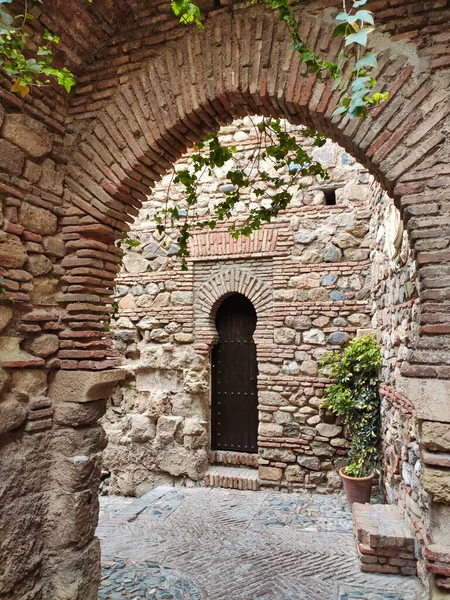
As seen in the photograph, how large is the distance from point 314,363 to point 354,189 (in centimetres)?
243

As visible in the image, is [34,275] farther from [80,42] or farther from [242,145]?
[242,145]

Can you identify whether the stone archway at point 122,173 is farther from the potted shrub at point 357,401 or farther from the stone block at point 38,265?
the potted shrub at point 357,401

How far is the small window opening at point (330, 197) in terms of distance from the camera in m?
6.01

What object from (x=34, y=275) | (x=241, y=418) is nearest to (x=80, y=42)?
(x=34, y=275)

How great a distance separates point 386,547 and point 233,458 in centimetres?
286

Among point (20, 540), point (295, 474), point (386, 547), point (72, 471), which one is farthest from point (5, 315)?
point (295, 474)

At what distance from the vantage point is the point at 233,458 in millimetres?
6203

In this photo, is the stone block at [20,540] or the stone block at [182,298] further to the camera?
the stone block at [182,298]

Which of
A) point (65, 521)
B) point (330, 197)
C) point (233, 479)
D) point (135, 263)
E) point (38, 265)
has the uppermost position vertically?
point (330, 197)

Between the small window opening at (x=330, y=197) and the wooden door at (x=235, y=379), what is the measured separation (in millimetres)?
1827

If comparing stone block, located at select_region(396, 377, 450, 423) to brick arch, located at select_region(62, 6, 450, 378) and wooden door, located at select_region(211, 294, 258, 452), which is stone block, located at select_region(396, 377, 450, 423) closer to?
brick arch, located at select_region(62, 6, 450, 378)

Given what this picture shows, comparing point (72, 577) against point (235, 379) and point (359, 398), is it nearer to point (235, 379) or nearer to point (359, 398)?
point (359, 398)

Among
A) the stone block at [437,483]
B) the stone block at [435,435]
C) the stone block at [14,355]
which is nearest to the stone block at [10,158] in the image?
the stone block at [14,355]

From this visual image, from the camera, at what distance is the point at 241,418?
6.32 meters
